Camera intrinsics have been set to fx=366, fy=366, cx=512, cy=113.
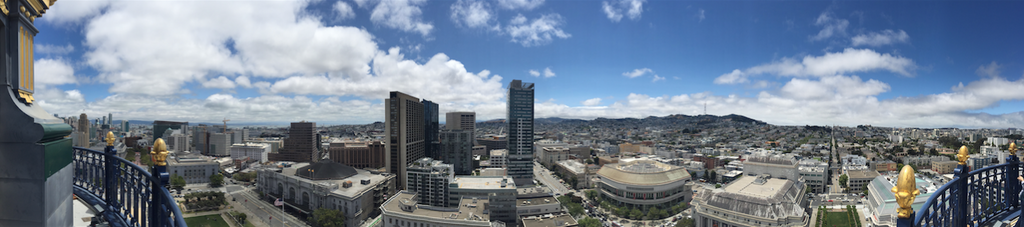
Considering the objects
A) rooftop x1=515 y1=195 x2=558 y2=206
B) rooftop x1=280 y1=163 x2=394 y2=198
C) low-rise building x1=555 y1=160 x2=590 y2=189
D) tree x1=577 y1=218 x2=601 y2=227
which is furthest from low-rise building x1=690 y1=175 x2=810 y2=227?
rooftop x1=280 y1=163 x2=394 y2=198

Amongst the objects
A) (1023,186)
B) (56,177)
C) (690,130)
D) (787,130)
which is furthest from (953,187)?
(787,130)

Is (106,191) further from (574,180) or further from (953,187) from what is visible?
(574,180)

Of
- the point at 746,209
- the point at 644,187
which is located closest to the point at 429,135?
the point at 644,187

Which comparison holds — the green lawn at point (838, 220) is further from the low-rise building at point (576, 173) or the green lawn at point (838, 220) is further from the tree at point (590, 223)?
the low-rise building at point (576, 173)

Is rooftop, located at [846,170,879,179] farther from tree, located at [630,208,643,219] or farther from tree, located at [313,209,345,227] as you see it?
tree, located at [313,209,345,227]

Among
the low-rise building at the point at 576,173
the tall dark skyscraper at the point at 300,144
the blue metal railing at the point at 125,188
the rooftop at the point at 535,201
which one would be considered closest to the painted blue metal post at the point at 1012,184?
the blue metal railing at the point at 125,188
